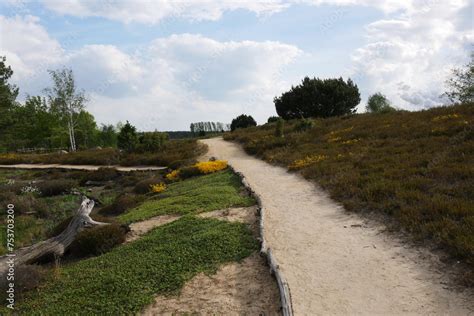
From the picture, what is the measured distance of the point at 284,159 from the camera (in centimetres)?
1939

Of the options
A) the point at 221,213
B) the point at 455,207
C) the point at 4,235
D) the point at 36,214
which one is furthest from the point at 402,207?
the point at 36,214

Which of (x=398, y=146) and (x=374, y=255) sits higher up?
(x=398, y=146)

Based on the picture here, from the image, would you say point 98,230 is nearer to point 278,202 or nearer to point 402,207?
point 278,202

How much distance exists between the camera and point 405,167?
42.3ft

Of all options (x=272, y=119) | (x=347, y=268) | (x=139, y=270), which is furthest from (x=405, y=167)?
(x=272, y=119)

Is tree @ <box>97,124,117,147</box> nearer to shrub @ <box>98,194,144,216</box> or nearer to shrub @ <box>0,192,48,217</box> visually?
shrub @ <box>0,192,48,217</box>

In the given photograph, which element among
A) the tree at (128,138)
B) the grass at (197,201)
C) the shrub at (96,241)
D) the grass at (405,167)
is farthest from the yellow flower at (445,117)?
the tree at (128,138)

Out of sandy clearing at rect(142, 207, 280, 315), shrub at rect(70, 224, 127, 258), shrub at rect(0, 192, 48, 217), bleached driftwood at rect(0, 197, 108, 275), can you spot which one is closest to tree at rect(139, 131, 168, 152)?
shrub at rect(0, 192, 48, 217)

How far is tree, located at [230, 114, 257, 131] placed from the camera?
176ft

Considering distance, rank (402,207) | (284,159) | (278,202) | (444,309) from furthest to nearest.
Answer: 1. (284,159)
2. (278,202)
3. (402,207)
4. (444,309)

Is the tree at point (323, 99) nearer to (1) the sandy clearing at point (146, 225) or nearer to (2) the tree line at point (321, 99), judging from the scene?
(2) the tree line at point (321, 99)

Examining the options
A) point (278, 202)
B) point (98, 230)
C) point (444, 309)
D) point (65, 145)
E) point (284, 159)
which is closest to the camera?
point (444, 309)

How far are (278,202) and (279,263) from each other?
15.2 ft

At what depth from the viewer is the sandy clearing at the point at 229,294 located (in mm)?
6215
